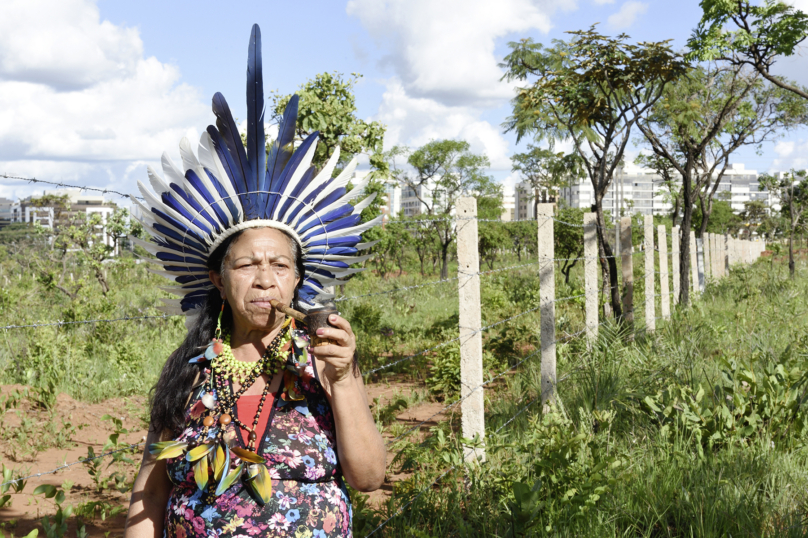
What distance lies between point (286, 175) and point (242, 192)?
14 centimetres

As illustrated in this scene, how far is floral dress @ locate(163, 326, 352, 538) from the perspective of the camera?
5.43 feet

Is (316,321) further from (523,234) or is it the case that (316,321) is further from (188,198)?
(523,234)

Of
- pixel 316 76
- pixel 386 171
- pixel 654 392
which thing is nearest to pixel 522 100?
pixel 386 171

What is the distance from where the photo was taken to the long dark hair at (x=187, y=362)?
1.85 meters

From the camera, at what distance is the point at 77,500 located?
13.0ft

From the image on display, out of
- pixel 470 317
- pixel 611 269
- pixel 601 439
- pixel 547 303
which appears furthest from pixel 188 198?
pixel 611 269

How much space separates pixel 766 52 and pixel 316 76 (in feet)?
20.2

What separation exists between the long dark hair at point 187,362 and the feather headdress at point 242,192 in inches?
1.3

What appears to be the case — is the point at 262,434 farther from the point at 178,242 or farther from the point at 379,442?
the point at 178,242

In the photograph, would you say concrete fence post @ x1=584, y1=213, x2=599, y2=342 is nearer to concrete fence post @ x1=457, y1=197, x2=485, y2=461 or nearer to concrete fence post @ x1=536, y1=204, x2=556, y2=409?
concrete fence post @ x1=536, y1=204, x2=556, y2=409

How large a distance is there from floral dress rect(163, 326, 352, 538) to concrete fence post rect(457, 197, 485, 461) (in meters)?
1.89

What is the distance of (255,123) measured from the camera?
1.87 meters

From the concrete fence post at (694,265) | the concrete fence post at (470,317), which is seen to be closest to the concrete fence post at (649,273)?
the concrete fence post at (470,317)

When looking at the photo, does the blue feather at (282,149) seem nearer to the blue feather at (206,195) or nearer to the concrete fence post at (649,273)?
the blue feather at (206,195)
